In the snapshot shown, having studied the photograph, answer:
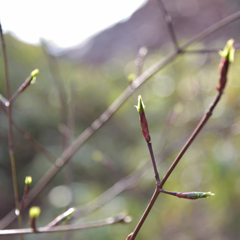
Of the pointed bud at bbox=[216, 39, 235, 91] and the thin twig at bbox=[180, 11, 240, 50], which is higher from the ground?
the thin twig at bbox=[180, 11, 240, 50]

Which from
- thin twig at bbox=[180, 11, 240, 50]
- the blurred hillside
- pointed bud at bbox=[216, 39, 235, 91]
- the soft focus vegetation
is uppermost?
the blurred hillside

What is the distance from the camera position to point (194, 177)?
2.25 metres

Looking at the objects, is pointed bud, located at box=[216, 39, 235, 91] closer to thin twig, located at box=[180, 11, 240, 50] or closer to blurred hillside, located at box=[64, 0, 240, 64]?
thin twig, located at box=[180, 11, 240, 50]

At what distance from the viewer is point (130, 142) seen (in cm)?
341

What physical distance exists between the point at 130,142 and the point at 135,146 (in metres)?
0.23

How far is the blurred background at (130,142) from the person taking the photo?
1919 millimetres

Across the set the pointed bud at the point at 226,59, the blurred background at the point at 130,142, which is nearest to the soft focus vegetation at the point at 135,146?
the blurred background at the point at 130,142

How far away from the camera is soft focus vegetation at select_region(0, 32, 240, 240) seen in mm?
1987

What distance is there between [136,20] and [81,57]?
1.41m

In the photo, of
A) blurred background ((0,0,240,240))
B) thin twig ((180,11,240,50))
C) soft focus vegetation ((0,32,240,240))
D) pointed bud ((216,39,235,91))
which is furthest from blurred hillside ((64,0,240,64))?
pointed bud ((216,39,235,91))

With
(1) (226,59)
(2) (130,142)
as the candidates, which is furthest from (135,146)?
(1) (226,59)

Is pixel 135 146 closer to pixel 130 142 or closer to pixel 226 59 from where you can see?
pixel 130 142

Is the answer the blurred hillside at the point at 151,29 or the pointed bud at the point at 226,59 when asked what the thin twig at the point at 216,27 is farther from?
the blurred hillside at the point at 151,29

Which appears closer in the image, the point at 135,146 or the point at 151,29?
the point at 135,146
